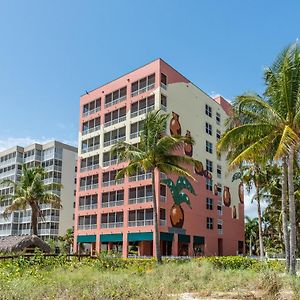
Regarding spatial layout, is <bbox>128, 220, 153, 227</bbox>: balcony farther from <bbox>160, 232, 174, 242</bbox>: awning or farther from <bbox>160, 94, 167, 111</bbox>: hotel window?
<bbox>160, 94, 167, 111</bbox>: hotel window

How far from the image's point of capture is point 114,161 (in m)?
58.7

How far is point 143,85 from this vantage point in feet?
188

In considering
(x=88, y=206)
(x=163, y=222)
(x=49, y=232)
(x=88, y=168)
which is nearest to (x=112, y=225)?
(x=88, y=206)

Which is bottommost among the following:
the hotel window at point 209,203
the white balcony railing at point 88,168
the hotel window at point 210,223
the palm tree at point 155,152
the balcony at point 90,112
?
the hotel window at point 210,223

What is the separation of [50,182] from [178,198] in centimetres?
3905

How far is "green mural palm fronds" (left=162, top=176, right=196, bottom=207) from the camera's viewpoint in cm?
5362

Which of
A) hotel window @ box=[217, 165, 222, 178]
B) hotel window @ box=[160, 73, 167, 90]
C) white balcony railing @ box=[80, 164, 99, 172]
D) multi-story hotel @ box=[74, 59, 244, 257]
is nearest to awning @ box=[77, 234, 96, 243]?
multi-story hotel @ box=[74, 59, 244, 257]

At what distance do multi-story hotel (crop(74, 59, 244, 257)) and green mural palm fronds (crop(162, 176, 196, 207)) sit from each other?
128 millimetres

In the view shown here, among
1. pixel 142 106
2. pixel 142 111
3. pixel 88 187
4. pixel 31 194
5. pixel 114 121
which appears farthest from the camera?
pixel 88 187

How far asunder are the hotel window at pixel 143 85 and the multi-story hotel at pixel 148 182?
13cm

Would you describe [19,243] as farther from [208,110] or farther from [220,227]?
[208,110]

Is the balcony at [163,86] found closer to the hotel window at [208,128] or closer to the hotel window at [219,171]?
the hotel window at [208,128]

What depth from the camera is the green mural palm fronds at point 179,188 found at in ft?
176

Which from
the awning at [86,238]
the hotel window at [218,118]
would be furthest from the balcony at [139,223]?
the hotel window at [218,118]
